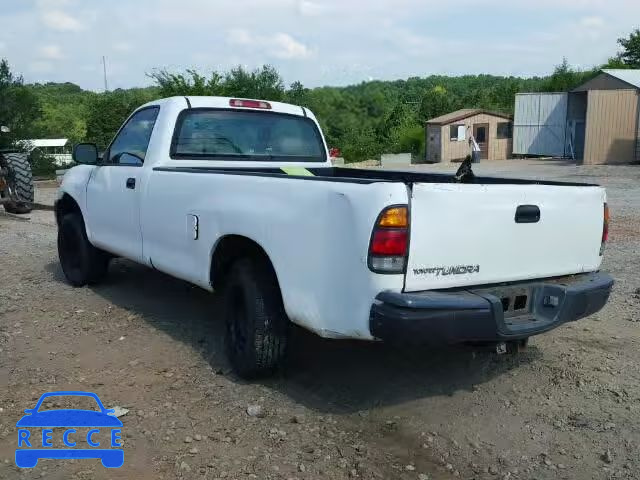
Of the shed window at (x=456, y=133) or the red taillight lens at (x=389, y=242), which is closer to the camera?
the red taillight lens at (x=389, y=242)

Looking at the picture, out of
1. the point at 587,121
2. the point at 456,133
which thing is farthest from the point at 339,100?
the point at 456,133

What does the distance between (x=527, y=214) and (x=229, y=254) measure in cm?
195

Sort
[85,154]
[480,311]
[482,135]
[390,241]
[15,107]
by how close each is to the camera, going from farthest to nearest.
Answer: [482,135] → [15,107] → [85,154] → [480,311] → [390,241]

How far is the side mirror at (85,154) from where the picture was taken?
20.0 ft

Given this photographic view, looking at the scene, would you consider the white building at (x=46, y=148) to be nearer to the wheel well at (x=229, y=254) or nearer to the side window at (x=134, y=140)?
the side window at (x=134, y=140)

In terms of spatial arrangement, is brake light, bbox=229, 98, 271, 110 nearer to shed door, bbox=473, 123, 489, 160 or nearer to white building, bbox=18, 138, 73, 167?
white building, bbox=18, 138, 73, 167

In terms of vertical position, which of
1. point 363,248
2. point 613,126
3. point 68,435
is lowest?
point 68,435

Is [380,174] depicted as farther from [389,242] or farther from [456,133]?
[456,133]

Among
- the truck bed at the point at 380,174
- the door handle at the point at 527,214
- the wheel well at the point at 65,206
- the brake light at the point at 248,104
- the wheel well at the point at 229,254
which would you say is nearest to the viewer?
the door handle at the point at 527,214

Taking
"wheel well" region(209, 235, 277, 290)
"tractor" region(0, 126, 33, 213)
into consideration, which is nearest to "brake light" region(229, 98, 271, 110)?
"wheel well" region(209, 235, 277, 290)

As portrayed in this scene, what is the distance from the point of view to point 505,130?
4019 centimetres

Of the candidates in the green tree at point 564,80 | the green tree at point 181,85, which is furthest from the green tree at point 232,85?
the green tree at point 564,80

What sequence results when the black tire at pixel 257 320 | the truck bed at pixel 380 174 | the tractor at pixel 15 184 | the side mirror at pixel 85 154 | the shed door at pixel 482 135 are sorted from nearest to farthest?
the black tire at pixel 257 320
the truck bed at pixel 380 174
the side mirror at pixel 85 154
the tractor at pixel 15 184
the shed door at pixel 482 135

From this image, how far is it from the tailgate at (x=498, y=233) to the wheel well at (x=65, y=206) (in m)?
4.51
